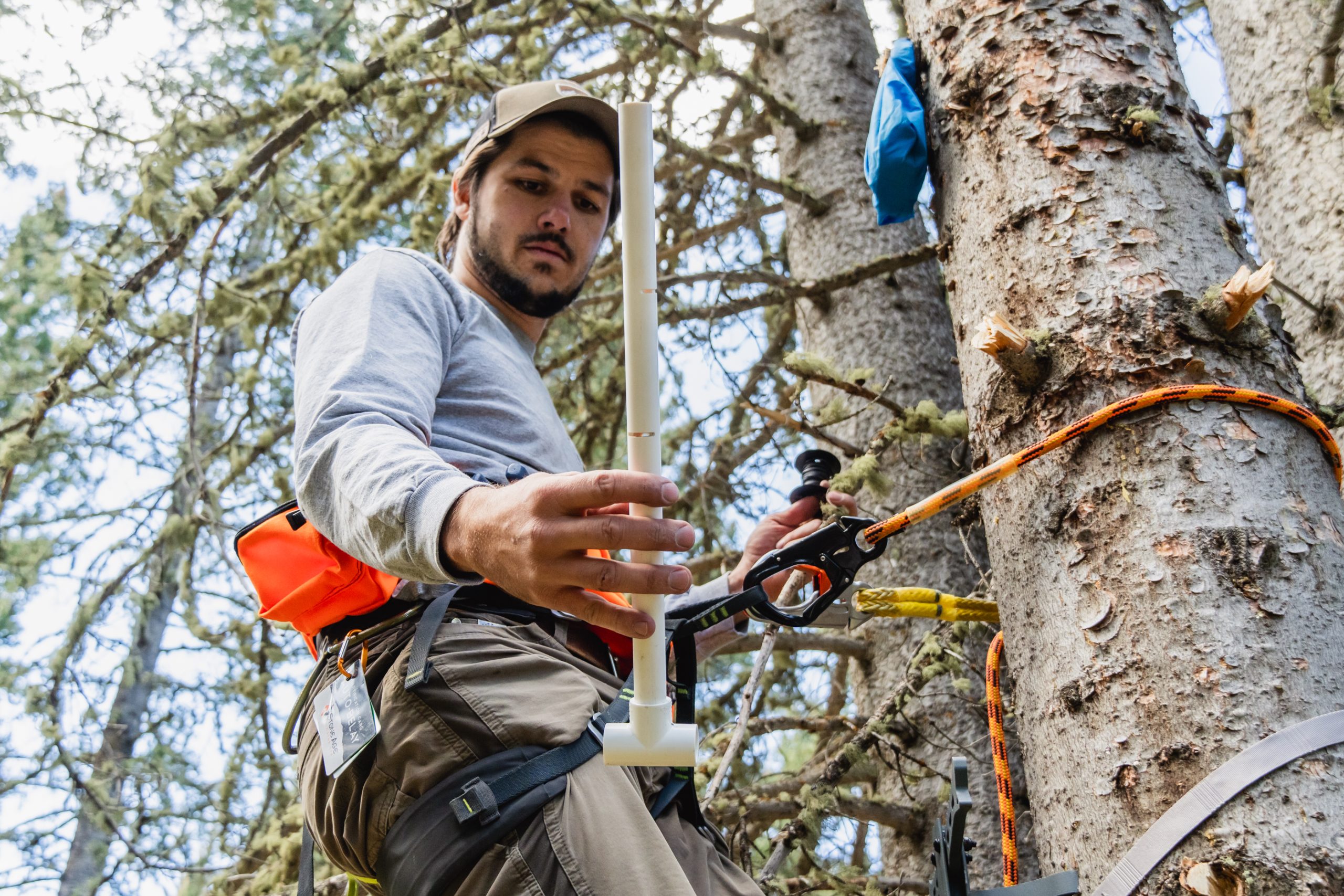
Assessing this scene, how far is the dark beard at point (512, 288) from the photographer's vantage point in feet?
8.39

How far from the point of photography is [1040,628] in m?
1.75

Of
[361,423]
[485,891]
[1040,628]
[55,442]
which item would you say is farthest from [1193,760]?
[55,442]

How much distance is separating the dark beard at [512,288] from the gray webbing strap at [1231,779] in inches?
68.4

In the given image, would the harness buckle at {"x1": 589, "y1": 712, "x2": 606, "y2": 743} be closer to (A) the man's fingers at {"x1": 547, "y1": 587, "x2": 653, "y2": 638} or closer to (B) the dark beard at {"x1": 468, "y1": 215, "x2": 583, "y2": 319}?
(A) the man's fingers at {"x1": 547, "y1": 587, "x2": 653, "y2": 638}

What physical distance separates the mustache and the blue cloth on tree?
76cm

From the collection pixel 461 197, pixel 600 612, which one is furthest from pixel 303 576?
pixel 461 197

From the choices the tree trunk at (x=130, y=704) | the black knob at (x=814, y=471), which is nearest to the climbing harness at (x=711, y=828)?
the black knob at (x=814, y=471)

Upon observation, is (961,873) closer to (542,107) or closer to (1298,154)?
(542,107)

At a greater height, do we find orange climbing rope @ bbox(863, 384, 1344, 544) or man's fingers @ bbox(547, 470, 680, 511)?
orange climbing rope @ bbox(863, 384, 1344, 544)

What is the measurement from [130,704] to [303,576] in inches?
296

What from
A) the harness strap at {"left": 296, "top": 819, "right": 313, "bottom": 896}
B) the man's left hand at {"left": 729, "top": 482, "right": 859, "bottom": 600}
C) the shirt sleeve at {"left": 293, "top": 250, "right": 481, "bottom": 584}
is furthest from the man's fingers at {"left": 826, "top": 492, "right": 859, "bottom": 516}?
the harness strap at {"left": 296, "top": 819, "right": 313, "bottom": 896}

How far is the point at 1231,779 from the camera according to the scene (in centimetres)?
140

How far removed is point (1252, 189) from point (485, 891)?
136 inches

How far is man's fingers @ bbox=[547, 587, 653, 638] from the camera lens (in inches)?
48.5
